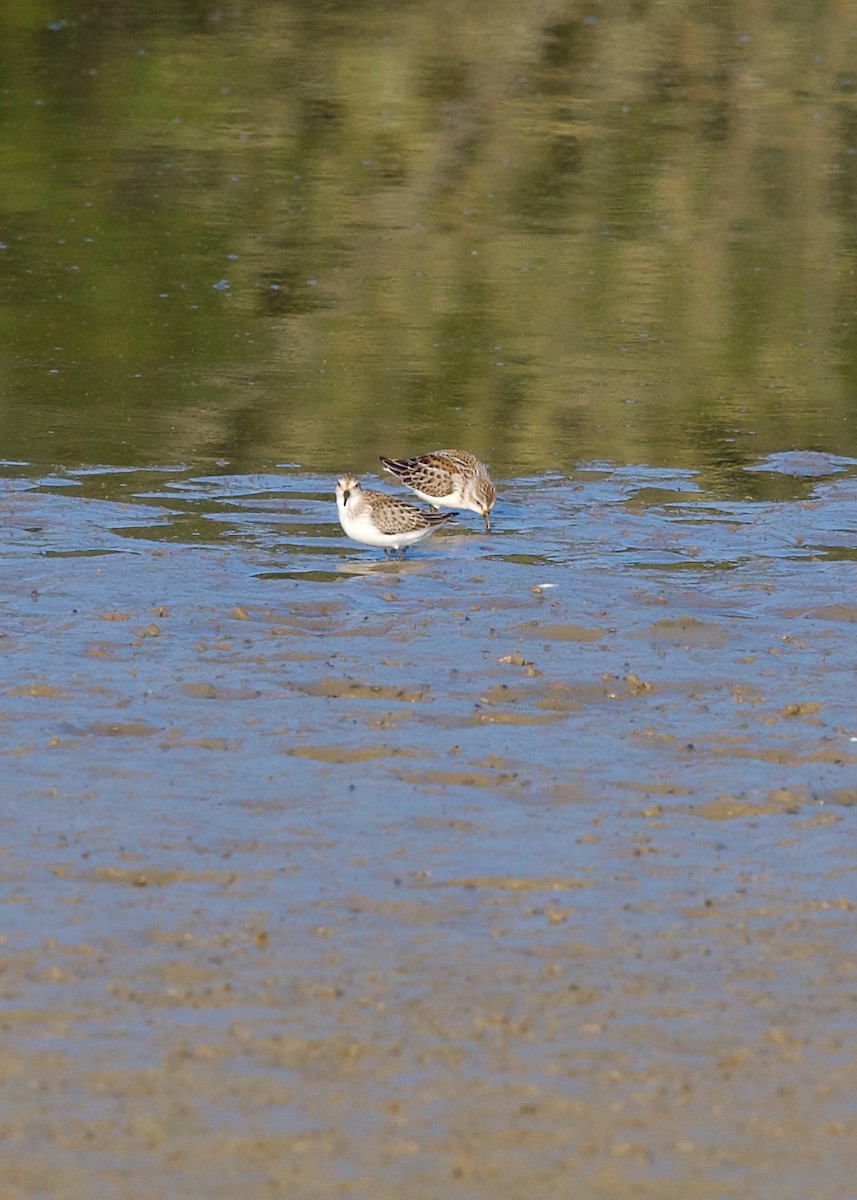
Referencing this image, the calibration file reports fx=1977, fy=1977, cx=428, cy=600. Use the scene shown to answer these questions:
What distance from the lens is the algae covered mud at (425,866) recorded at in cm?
512

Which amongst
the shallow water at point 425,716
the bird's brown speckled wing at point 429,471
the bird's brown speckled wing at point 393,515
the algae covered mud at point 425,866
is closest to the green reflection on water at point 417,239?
the shallow water at point 425,716

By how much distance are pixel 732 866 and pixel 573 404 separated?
27.5ft

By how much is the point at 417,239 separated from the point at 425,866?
15073 millimetres

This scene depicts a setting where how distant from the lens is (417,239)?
69.2ft

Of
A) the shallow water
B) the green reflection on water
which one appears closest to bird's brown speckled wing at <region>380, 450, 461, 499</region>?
the shallow water

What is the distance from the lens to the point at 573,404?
48.9ft

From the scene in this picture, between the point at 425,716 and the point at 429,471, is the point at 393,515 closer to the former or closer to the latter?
the point at 429,471

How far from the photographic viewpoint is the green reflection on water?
47.9 ft

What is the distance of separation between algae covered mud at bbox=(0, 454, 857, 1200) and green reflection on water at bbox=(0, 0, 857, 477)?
3.38m

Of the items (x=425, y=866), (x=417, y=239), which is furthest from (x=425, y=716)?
(x=417, y=239)

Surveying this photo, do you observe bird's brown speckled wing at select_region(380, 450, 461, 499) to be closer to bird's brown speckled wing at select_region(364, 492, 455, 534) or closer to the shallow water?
A: the shallow water

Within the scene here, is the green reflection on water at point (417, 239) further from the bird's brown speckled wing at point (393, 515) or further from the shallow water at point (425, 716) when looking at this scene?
the bird's brown speckled wing at point (393, 515)

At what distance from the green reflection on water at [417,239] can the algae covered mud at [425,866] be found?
338cm

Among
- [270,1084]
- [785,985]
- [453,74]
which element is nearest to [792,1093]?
[785,985]
